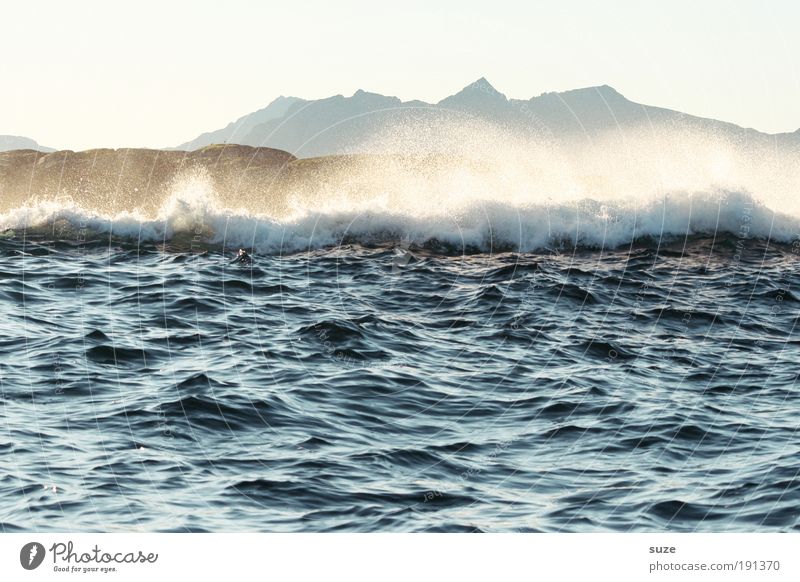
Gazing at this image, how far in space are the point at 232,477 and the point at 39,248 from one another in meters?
24.8

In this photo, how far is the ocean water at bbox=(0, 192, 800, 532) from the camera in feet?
39.6

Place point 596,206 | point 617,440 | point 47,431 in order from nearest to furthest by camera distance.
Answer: point 47,431
point 617,440
point 596,206

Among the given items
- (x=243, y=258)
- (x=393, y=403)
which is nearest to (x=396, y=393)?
(x=393, y=403)

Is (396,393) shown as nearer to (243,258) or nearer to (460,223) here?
(243,258)

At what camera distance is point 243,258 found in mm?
33531

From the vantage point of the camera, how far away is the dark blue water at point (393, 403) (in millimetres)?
12023

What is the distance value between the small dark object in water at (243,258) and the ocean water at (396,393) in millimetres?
315

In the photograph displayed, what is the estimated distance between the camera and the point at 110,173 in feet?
Result: 177

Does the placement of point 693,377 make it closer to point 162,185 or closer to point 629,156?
point 629,156

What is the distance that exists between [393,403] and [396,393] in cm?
57

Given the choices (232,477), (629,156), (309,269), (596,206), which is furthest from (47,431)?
(629,156)

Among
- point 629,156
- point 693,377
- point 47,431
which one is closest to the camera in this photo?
point 47,431

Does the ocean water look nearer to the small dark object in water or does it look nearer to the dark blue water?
the dark blue water

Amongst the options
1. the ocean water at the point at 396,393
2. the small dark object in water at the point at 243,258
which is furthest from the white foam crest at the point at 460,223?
the ocean water at the point at 396,393
